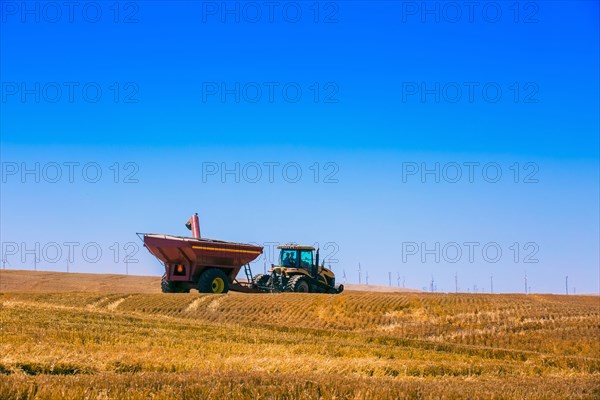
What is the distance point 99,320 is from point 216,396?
42.9 feet

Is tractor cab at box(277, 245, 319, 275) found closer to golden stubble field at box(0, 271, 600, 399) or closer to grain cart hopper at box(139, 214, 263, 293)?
grain cart hopper at box(139, 214, 263, 293)

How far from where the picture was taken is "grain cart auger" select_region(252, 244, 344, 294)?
40125 mm

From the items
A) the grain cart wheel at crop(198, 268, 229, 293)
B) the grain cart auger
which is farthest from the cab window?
the grain cart wheel at crop(198, 268, 229, 293)

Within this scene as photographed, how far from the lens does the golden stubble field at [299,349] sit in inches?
410

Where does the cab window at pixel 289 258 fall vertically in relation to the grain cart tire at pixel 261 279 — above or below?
above

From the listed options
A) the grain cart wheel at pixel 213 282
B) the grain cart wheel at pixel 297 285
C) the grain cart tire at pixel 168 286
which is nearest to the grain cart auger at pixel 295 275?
the grain cart wheel at pixel 297 285

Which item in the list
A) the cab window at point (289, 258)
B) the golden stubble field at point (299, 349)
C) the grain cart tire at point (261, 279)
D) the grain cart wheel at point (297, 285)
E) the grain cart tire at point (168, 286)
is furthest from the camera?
the grain cart tire at point (261, 279)

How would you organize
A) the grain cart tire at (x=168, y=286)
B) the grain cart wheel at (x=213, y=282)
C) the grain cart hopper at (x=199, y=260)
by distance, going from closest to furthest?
the grain cart hopper at (x=199, y=260), the grain cart wheel at (x=213, y=282), the grain cart tire at (x=168, y=286)

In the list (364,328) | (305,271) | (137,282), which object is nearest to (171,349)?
(364,328)

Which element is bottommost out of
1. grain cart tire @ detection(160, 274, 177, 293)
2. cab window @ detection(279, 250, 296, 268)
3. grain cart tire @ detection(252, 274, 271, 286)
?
grain cart tire @ detection(160, 274, 177, 293)

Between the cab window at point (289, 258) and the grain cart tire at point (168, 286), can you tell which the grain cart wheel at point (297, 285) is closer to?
the cab window at point (289, 258)

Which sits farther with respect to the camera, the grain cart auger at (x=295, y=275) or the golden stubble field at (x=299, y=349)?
the grain cart auger at (x=295, y=275)

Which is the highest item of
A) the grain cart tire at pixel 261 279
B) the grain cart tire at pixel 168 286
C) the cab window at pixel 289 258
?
the cab window at pixel 289 258

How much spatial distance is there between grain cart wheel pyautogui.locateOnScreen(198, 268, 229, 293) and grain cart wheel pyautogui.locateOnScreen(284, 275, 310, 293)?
11.1 ft
